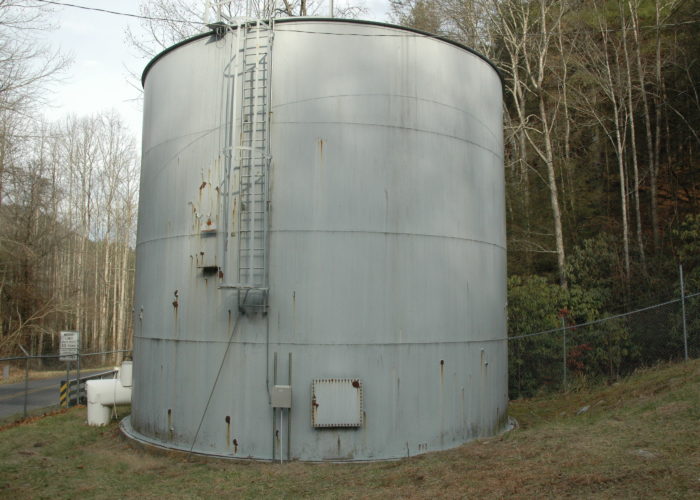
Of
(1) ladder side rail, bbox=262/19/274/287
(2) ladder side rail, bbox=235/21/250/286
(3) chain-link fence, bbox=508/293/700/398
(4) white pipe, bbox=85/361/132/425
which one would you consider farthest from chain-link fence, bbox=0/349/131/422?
(3) chain-link fence, bbox=508/293/700/398

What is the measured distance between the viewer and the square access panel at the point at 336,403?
7629 millimetres

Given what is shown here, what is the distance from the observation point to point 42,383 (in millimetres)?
23719

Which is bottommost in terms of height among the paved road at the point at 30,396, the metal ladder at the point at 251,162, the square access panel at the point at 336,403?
the paved road at the point at 30,396

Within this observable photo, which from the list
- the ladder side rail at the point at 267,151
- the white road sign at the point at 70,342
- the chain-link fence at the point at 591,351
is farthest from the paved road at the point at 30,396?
the chain-link fence at the point at 591,351

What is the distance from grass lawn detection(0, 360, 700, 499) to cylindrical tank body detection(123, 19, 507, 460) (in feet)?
1.72

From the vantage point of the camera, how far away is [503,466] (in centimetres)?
643

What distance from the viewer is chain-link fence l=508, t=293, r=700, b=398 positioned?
556 inches

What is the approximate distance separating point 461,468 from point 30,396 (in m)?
17.7

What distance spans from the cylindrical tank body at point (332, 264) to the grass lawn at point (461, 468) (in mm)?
526

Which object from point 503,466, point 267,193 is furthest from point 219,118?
point 503,466

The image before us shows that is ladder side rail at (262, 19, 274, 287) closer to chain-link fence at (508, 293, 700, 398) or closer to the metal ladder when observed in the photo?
the metal ladder

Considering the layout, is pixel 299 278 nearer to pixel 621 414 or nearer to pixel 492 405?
pixel 492 405

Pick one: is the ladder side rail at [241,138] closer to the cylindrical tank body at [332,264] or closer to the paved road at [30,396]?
the cylindrical tank body at [332,264]

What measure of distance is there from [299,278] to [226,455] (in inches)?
104
